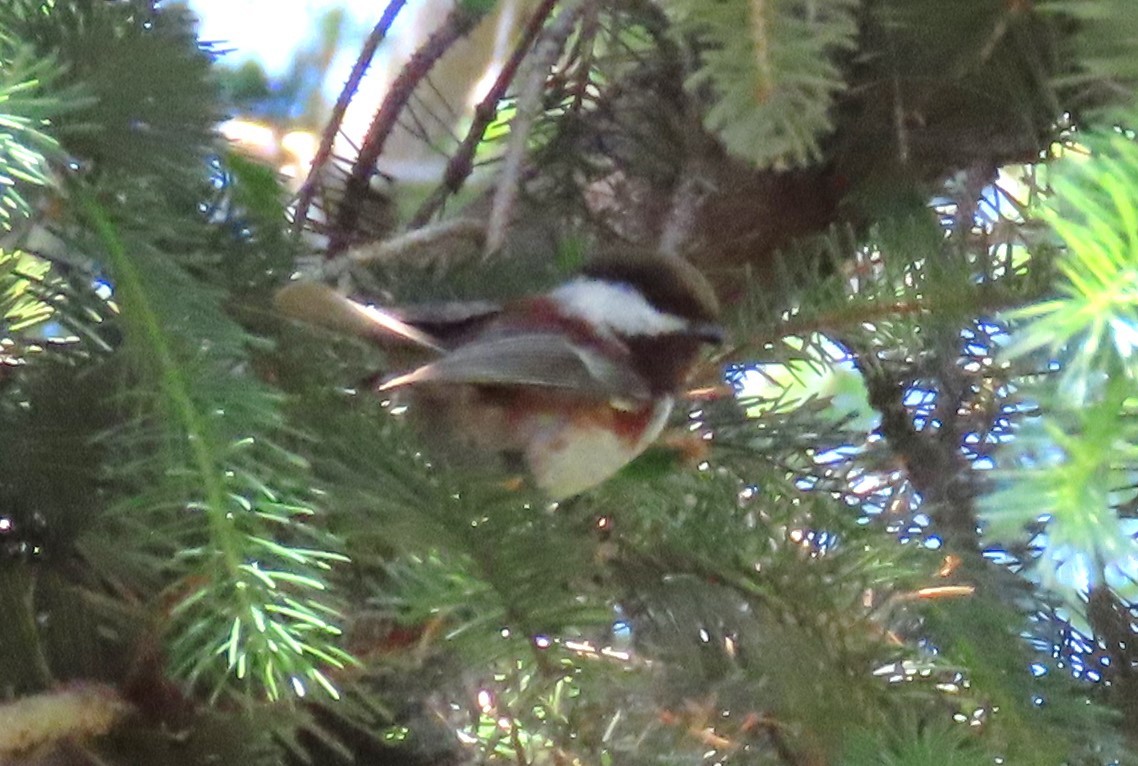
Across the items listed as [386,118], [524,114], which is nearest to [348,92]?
[386,118]

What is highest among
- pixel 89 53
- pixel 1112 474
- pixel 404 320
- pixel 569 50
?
pixel 569 50

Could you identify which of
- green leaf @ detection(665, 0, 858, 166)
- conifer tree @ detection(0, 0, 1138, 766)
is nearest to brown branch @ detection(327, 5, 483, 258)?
conifer tree @ detection(0, 0, 1138, 766)

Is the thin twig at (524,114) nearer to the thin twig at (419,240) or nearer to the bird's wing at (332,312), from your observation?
the thin twig at (419,240)

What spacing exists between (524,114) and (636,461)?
0.23m

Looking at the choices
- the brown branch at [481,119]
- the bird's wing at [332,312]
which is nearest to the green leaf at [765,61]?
the bird's wing at [332,312]

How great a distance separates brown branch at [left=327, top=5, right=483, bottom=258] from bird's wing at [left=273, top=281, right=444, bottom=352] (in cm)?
22

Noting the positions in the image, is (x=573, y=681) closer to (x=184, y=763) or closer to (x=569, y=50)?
(x=184, y=763)

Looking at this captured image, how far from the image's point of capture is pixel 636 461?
69 centimetres

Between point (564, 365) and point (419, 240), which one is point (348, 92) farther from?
point (564, 365)

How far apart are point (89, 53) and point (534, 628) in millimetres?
297

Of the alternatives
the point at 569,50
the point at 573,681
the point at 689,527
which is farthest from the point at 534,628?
the point at 569,50

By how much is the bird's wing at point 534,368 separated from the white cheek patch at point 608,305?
24mm

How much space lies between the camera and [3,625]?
558mm

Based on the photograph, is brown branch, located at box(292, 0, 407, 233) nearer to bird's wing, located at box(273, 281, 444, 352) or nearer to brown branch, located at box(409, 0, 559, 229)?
brown branch, located at box(409, 0, 559, 229)
